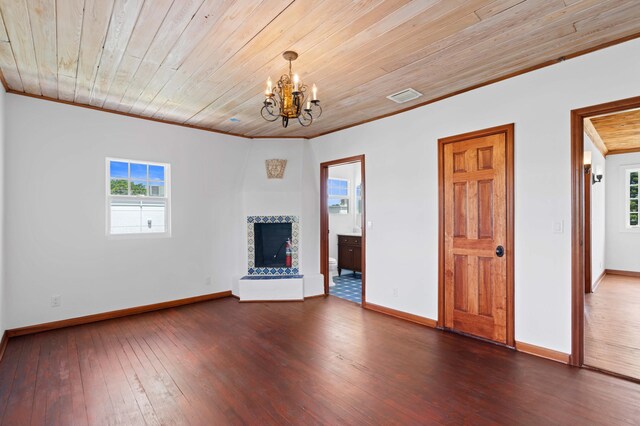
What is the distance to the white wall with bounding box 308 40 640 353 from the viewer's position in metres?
2.76

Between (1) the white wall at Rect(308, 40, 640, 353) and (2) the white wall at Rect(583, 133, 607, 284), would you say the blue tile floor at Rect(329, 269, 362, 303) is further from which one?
(2) the white wall at Rect(583, 133, 607, 284)

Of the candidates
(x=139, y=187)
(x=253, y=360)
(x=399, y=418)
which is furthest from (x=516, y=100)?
(x=139, y=187)

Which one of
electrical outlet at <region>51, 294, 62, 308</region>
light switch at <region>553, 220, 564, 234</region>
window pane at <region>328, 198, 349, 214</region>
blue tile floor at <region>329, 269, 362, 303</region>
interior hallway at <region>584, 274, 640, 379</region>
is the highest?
window pane at <region>328, 198, 349, 214</region>

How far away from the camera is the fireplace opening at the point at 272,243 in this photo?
528 centimetres

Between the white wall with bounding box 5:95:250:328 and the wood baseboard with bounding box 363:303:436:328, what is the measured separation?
235 cm

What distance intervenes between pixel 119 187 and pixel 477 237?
4.39 metres

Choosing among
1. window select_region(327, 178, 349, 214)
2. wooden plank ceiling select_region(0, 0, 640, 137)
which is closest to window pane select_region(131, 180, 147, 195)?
wooden plank ceiling select_region(0, 0, 640, 137)

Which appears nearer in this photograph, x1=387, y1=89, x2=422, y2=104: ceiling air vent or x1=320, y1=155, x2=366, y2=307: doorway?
x1=387, y1=89, x2=422, y2=104: ceiling air vent

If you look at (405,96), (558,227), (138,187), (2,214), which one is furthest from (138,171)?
(558,227)

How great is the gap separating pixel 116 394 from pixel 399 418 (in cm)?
200

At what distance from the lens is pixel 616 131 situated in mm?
5195

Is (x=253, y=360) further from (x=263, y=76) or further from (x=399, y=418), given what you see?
(x=263, y=76)

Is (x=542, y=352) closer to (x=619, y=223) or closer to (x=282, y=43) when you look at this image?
(x=282, y=43)

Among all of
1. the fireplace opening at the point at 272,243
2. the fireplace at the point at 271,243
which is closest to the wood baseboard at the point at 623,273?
the fireplace at the point at 271,243
